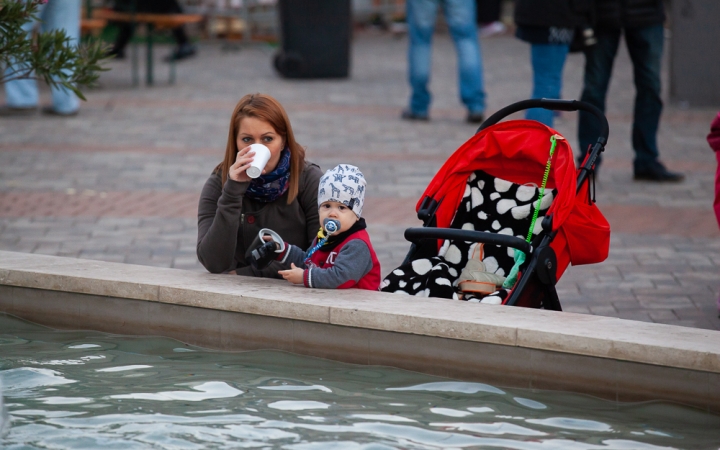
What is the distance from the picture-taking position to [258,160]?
4.26 meters

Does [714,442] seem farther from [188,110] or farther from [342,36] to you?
[342,36]

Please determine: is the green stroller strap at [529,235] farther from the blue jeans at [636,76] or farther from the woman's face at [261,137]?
the blue jeans at [636,76]

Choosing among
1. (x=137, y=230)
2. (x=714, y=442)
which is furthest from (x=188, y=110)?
(x=714, y=442)

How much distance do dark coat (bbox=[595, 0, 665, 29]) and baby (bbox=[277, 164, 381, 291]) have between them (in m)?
4.08

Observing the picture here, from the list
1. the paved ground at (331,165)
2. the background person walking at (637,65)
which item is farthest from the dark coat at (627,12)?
the paved ground at (331,165)

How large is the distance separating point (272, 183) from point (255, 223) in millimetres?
228

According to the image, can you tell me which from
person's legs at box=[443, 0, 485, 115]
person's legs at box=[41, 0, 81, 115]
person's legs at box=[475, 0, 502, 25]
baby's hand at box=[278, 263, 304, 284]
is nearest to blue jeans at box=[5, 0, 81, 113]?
person's legs at box=[41, 0, 81, 115]

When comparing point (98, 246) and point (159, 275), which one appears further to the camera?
point (98, 246)

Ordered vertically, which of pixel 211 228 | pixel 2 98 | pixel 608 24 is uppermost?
pixel 608 24

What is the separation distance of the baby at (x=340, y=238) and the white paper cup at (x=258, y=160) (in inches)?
10.0

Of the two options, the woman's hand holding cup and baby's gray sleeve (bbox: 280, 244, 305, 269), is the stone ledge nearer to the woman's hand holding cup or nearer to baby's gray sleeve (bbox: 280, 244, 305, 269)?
baby's gray sleeve (bbox: 280, 244, 305, 269)

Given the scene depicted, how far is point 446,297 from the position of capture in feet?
14.8

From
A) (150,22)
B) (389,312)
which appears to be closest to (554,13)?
(389,312)

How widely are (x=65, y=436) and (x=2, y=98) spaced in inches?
399
